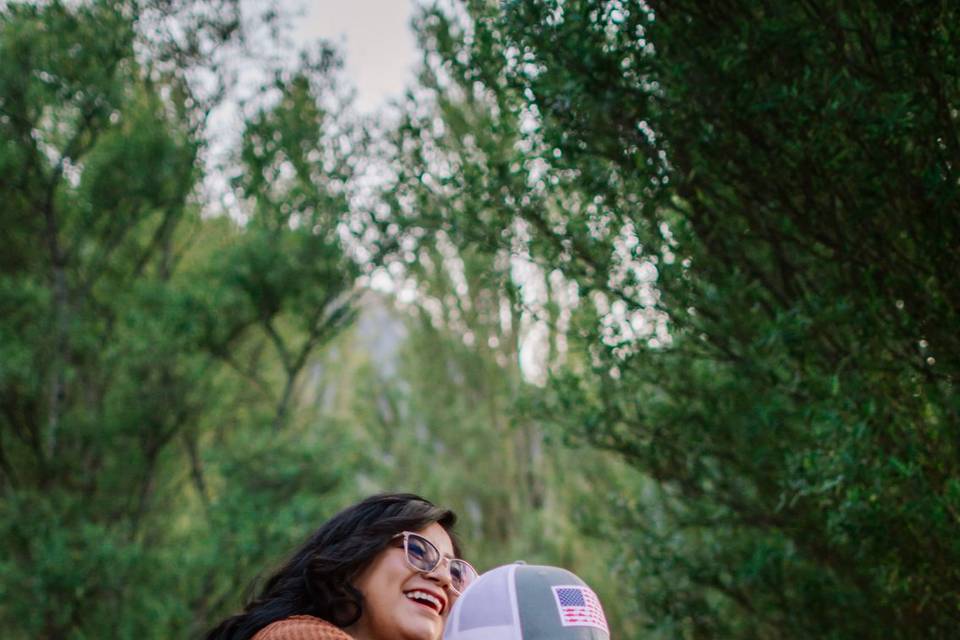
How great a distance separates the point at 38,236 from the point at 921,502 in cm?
927

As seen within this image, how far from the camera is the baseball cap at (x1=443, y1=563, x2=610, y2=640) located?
248cm

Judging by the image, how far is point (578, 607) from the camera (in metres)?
2.56

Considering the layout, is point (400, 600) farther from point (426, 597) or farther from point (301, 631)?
point (301, 631)

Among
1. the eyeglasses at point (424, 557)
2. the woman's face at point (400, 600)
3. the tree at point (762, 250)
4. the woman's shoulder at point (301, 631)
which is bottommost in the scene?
the woman's shoulder at point (301, 631)

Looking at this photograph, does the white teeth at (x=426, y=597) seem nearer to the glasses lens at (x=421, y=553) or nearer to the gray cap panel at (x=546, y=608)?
the glasses lens at (x=421, y=553)

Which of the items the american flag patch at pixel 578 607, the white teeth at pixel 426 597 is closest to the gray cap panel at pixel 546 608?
the american flag patch at pixel 578 607

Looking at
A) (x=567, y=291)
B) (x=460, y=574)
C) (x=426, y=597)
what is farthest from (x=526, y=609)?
(x=567, y=291)

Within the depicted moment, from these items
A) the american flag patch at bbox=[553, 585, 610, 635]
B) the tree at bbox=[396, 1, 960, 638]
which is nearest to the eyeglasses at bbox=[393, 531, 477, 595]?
the american flag patch at bbox=[553, 585, 610, 635]

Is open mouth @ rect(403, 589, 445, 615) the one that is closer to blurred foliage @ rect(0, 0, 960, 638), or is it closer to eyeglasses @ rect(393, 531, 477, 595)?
eyeglasses @ rect(393, 531, 477, 595)

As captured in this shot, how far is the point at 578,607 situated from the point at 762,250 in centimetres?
347

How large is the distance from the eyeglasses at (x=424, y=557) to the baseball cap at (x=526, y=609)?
23 centimetres

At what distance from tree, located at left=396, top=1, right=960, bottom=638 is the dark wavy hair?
2.00 metres

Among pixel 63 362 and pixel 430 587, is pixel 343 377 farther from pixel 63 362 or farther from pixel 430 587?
pixel 430 587

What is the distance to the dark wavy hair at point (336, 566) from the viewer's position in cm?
288
